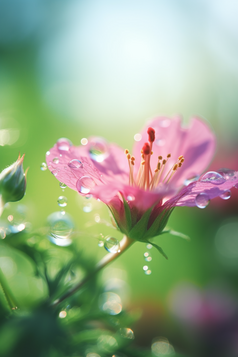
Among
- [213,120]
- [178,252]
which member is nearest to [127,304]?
[178,252]

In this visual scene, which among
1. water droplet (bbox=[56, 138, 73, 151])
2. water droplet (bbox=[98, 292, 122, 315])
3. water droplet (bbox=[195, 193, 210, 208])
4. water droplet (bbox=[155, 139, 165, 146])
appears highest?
water droplet (bbox=[56, 138, 73, 151])

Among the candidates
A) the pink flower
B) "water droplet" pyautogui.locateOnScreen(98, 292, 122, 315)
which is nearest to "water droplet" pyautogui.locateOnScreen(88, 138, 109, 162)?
the pink flower

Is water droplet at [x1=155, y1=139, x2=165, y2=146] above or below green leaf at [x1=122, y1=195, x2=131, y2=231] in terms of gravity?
above

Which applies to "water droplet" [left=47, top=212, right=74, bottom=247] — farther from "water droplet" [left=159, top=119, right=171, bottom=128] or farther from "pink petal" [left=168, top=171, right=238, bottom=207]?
"water droplet" [left=159, top=119, right=171, bottom=128]

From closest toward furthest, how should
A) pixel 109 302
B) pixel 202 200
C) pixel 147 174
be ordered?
pixel 202 200, pixel 147 174, pixel 109 302

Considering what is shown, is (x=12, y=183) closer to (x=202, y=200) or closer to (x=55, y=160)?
(x=55, y=160)

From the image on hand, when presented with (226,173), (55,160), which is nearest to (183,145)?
(226,173)

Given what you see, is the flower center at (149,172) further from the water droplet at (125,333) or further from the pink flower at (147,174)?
the water droplet at (125,333)
